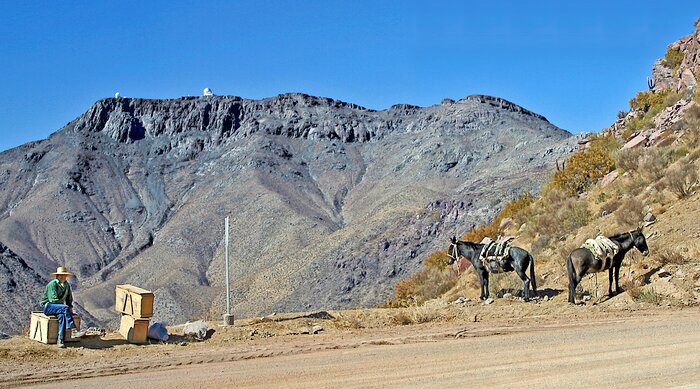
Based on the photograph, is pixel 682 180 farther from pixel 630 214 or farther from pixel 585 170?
pixel 585 170

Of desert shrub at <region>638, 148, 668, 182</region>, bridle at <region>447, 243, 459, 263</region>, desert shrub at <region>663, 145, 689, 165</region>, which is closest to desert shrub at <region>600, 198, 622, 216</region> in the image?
desert shrub at <region>638, 148, 668, 182</region>

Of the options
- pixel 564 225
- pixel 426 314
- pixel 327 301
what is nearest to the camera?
pixel 426 314

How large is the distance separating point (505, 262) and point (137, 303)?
9.41 m

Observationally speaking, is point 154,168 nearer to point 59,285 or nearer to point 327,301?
point 327,301

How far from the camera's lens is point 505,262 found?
21.1m

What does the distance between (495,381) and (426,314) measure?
333 inches

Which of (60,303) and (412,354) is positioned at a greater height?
(60,303)

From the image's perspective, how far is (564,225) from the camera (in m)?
28.0

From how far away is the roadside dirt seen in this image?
38.2ft

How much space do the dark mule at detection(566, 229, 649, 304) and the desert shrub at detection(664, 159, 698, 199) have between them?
5.33 metres

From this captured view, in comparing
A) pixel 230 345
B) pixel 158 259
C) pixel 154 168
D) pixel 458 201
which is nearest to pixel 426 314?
pixel 230 345

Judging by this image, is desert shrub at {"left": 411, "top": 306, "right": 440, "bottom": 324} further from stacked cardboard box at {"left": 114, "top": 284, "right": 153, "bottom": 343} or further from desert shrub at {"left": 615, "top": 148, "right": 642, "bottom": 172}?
desert shrub at {"left": 615, "top": 148, "right": 642, "bottom": 172}

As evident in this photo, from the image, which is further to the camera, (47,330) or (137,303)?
(137,303)

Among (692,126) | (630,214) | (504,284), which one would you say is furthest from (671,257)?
(692,126)
